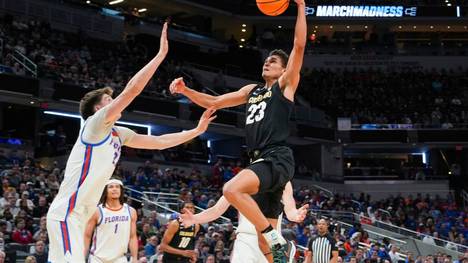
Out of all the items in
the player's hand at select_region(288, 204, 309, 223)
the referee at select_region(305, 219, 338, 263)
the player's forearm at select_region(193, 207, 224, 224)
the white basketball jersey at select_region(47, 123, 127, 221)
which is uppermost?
the white basketball jersey at select_region(47, 123, 127, 221)

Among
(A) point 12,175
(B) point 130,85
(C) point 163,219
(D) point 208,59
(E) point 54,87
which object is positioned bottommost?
(C) point 163,219

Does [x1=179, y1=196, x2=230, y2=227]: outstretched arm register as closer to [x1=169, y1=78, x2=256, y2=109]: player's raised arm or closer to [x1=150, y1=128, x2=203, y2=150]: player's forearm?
[x1=150, y1=128, x2=203, y2=150]: player's forearm

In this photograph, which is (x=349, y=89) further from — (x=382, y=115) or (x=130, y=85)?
(x=130, y=85)

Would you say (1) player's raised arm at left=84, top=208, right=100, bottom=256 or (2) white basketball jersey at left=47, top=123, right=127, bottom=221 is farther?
(1) player's raised arm at left=84, top=208, right=100, bottom=256

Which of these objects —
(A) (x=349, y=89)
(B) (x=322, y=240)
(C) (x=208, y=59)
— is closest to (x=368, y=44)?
(A) (x=349, y=89)

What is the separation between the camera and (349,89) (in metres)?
45.4

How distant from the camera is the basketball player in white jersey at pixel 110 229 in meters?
9.61

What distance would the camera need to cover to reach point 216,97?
8.14m

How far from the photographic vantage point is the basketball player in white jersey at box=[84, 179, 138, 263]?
961cm

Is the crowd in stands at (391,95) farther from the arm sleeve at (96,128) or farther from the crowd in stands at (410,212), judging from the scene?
the arm sleeve at (96,128)

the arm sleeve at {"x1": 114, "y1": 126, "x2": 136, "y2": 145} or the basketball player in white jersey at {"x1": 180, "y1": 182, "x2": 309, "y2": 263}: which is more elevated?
the arm sleeve at {"x1": 114, "y1": 126, "x2": 136, "y2": 145}

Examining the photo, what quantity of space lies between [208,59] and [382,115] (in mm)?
11142

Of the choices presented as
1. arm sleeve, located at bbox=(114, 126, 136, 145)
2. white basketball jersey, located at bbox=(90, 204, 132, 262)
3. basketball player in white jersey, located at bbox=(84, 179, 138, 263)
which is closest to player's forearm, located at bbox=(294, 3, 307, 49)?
arm sleeve, located at bbox=(114, 126, 136, 145)

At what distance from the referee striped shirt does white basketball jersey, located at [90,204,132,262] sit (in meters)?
4.52
